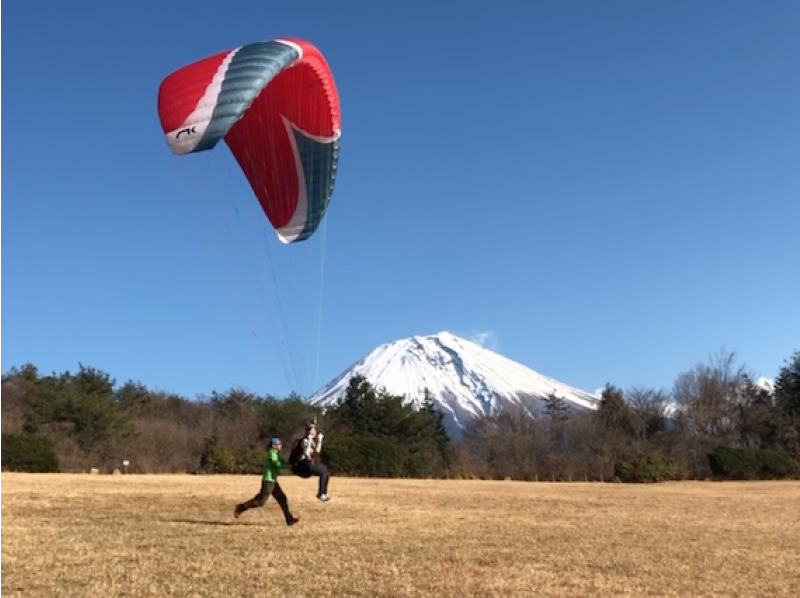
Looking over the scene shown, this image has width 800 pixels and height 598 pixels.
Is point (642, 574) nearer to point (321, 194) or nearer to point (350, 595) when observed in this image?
point (350, 595)

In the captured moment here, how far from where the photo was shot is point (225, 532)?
11.6m

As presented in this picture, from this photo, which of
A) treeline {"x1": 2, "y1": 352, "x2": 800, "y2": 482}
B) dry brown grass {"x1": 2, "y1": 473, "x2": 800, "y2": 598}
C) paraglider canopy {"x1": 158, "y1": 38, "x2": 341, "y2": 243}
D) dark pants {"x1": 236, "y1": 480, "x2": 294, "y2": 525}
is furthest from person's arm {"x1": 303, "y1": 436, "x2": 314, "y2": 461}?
treeline {"x1": 2, "y1": 352, "x2": 800, "y2": 482}

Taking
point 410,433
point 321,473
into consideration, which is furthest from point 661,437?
point 321,473

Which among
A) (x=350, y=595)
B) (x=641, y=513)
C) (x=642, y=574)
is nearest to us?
(x=350, y=595)

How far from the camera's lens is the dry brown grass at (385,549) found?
776 cm

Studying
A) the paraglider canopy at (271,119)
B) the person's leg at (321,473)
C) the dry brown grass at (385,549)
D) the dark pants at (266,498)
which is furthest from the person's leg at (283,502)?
the paraglider canopy at (271,119)

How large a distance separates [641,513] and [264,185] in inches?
399

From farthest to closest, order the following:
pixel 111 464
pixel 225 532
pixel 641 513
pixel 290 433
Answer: pixel 290 433 → pixel 111 464 → pixel 641 513 → pixel 225 532

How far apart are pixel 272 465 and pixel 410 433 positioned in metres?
39.0

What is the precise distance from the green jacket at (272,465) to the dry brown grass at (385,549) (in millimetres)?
781

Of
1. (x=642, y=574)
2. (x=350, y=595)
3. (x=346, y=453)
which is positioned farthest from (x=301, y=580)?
(x=346, y=453)

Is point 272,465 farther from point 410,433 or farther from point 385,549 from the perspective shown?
point 410,433

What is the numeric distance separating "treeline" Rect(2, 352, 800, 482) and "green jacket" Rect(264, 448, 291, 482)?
2539cm

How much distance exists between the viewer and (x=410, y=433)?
166ft
